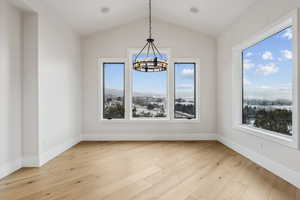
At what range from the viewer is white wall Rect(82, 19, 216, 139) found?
5.10m

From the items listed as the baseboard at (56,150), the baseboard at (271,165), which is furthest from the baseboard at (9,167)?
the baseboard at (271,165)

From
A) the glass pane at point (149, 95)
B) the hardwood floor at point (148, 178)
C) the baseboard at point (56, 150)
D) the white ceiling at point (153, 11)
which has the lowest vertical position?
the hardwood floor at point (148, 178)

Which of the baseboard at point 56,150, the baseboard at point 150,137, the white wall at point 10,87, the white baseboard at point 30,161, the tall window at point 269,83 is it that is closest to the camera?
the white wall at point 10,87

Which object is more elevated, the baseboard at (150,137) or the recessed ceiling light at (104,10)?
the recessed ceiling light at (104,10)

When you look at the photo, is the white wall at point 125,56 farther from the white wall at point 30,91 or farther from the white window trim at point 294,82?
the white wall at point 30,91

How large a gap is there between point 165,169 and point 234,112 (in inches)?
89.5

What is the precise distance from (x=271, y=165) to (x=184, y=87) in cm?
295

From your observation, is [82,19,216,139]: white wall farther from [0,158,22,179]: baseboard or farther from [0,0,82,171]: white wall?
[0,158,22,179]: baseboard

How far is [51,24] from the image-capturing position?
11.8 feet

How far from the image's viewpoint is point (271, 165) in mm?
2893

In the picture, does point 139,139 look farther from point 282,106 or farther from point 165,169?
point 282,106

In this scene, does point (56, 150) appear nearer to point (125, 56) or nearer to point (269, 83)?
point (125, 56)

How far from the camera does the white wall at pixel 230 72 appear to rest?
102 inches

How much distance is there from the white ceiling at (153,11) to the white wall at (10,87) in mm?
892
